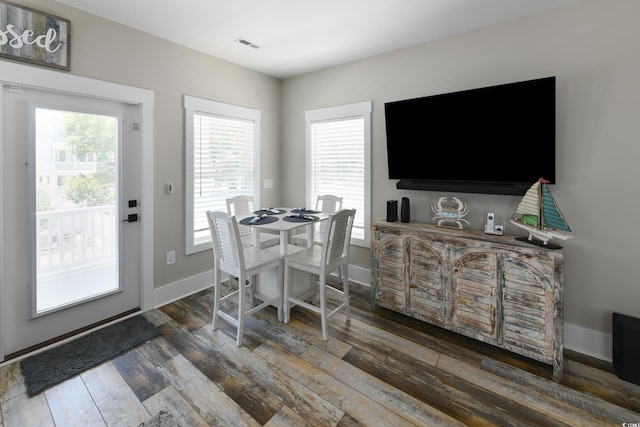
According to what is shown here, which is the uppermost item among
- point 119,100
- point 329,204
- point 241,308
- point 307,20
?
point 307,20

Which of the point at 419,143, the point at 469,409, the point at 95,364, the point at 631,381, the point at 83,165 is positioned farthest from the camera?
the point at 419,143

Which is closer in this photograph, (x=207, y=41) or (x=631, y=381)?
(x=631, y=381)

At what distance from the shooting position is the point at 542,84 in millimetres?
2244

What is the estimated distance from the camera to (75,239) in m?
2.60

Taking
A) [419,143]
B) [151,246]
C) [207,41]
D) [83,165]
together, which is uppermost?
[207,41]

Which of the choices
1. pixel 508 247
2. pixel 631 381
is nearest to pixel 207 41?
pixel 508 247

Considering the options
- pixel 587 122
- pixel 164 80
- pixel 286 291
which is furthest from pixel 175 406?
pixel 587 122

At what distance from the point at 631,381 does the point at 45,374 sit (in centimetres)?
408

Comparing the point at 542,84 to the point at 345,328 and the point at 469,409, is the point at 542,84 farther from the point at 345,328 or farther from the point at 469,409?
the point at 345,328

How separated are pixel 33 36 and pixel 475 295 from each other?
4.00m

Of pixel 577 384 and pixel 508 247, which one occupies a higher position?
pixel 508 247

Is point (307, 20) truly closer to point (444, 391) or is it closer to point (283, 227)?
point (283, 227)

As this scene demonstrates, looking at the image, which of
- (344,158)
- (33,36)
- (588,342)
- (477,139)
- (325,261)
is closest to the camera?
(33,36)

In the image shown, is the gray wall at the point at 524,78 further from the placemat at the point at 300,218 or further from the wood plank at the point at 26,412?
the wood plank at the point at 26,412
